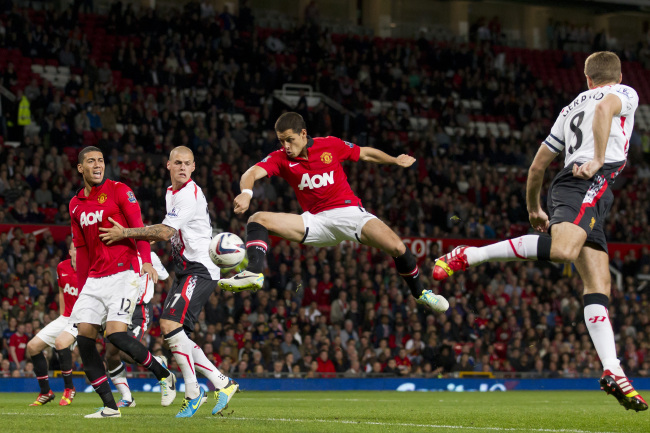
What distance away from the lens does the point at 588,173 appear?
707 cm

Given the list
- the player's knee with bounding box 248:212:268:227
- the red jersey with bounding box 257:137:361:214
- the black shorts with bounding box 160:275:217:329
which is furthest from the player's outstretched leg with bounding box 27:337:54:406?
the red jersey with bounding box 257:137:361:214

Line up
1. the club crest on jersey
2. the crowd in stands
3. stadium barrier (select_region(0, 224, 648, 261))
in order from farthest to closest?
the crowd in stands
stadium barrier (select_region(0, 224, 648, 261))
the club crest on jersey

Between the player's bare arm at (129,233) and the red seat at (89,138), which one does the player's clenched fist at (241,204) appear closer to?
the player's bare arm at (129,233)

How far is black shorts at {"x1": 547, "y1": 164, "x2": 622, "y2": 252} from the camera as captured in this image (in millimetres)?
7355

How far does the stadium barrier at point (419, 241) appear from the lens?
18.5m

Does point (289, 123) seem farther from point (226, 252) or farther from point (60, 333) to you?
point (60, 333)

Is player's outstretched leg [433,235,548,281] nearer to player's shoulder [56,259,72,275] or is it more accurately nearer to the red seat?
player's shoulder [56,259,72,275]

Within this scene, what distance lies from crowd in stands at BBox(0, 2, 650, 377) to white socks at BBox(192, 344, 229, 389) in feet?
21.3

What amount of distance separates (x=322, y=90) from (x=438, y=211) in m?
5.92

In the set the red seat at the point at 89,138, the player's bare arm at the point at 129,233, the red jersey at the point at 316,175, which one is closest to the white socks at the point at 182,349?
the player's bare arm at the point at 129,233

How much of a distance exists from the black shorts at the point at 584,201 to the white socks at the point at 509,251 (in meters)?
0.24

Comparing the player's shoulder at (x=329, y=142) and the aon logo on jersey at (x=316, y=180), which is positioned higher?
the player's shoulder at (x=329, y=142)

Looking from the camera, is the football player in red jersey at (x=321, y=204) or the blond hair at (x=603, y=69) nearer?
the blond hair at (x=603, y=69)

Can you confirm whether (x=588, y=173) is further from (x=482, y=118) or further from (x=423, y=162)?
(x=482, y=118)
